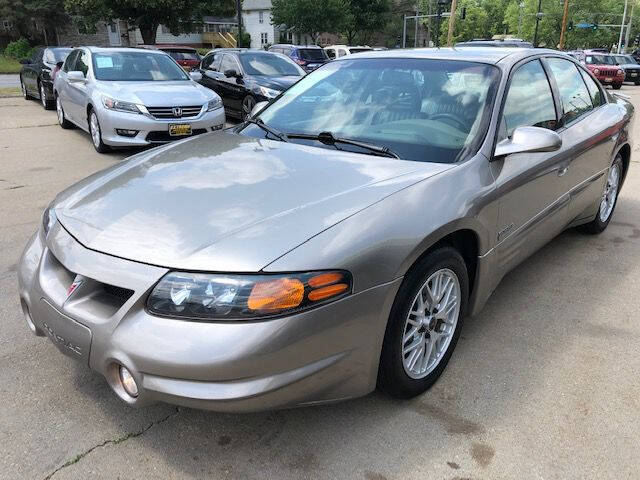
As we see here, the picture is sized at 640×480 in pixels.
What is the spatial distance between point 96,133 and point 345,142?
6.32 m

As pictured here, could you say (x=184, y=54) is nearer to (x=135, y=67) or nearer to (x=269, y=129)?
(x=135, y=67)

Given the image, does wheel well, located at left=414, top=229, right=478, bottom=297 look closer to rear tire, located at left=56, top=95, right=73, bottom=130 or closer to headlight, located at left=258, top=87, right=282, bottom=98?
headlight, located at left=258, top=87, right=282, bottom=98

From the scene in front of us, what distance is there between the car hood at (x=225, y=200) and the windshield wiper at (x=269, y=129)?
81mm

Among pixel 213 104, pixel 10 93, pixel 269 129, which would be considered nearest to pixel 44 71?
pixel 10 93

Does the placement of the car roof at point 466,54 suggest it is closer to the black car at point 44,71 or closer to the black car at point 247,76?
the black car at point 247,76

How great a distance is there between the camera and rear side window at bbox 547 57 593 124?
3.89 m

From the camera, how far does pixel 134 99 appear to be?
25.2 feet

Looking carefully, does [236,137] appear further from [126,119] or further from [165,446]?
[126,119]

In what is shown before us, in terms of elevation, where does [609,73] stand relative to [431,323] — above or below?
below

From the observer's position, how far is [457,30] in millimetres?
77188

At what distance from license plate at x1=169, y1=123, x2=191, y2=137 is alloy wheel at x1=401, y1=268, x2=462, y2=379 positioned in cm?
586

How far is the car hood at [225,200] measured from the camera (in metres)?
2.07

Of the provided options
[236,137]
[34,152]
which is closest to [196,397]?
[236,137]

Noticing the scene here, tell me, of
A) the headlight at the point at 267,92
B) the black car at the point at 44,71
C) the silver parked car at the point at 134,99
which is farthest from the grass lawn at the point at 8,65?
the headlight at the point at 267,92
